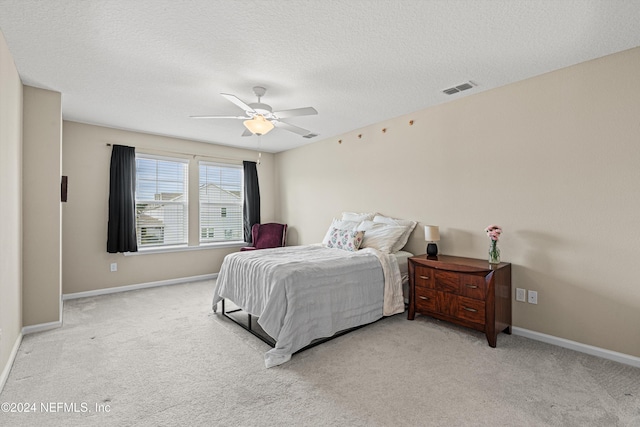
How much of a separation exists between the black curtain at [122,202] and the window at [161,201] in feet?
0.67

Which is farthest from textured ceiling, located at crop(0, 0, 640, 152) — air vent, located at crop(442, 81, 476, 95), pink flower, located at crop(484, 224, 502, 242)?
pink flower, located at crop(484, 224, 502, 242)

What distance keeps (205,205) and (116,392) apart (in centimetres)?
386

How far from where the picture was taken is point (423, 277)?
3.28m

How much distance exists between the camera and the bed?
104 inches

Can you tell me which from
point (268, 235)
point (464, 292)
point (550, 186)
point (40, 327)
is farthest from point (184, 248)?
point (550, 186)

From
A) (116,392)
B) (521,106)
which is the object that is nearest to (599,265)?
(521,106)

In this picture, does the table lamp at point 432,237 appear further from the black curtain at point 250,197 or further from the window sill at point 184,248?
the window sill at point 184,248

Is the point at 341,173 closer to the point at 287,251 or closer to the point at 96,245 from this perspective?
the point at 287,251

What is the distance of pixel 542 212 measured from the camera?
287cm

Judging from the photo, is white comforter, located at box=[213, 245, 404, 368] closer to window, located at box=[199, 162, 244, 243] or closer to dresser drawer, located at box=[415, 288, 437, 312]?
dresser drawer, located at box=[415, 288, 437, 312]

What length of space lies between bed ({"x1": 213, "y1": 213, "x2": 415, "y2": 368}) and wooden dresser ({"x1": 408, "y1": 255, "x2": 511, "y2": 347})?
29cm

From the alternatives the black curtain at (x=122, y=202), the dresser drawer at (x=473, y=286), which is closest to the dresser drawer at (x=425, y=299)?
the dresser drawer at (x=473, y=286)

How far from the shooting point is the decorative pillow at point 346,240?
3818mm

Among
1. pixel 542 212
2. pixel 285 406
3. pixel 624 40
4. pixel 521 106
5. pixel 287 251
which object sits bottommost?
pixel 285 406
